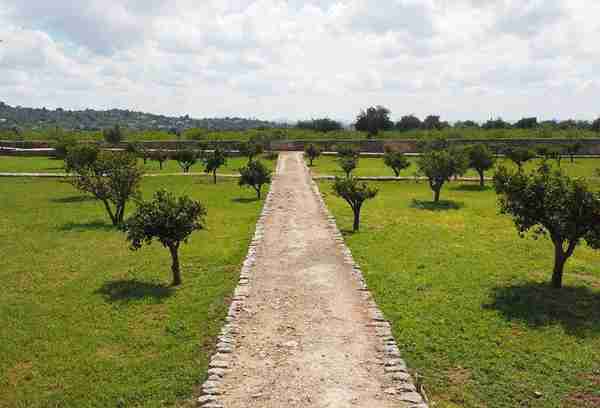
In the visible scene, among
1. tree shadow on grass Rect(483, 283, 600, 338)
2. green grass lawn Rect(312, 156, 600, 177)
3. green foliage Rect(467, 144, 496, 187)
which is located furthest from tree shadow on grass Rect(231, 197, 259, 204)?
tree shadow on grass Rect(483, 283, 600, 338)

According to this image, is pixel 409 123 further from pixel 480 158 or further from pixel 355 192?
pixel 355 192

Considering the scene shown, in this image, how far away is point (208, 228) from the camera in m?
20.0

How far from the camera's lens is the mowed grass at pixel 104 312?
7.96m

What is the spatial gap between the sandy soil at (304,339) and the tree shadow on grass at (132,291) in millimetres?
2385

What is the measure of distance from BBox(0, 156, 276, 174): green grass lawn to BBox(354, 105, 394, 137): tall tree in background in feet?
109

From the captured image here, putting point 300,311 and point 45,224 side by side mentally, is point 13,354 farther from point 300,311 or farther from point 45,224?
point 45,224

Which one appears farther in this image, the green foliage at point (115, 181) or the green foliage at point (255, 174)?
the green foliage at point (255, 174)

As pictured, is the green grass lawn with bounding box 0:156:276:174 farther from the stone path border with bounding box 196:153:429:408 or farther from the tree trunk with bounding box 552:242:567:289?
the tree trunk with bounding box 552:242:567:289

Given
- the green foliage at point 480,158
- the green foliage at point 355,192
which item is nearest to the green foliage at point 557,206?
the green foliage at point 355,192

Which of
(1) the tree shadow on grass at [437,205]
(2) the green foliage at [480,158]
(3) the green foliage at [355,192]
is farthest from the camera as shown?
(2) the green foliage at [480,158]

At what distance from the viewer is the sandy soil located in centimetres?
751

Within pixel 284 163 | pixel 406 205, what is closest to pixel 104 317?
pixel 406 205

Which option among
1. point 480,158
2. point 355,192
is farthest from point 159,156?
point 355,192

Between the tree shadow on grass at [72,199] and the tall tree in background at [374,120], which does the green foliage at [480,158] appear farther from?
the tall tree in background at [374,120]
